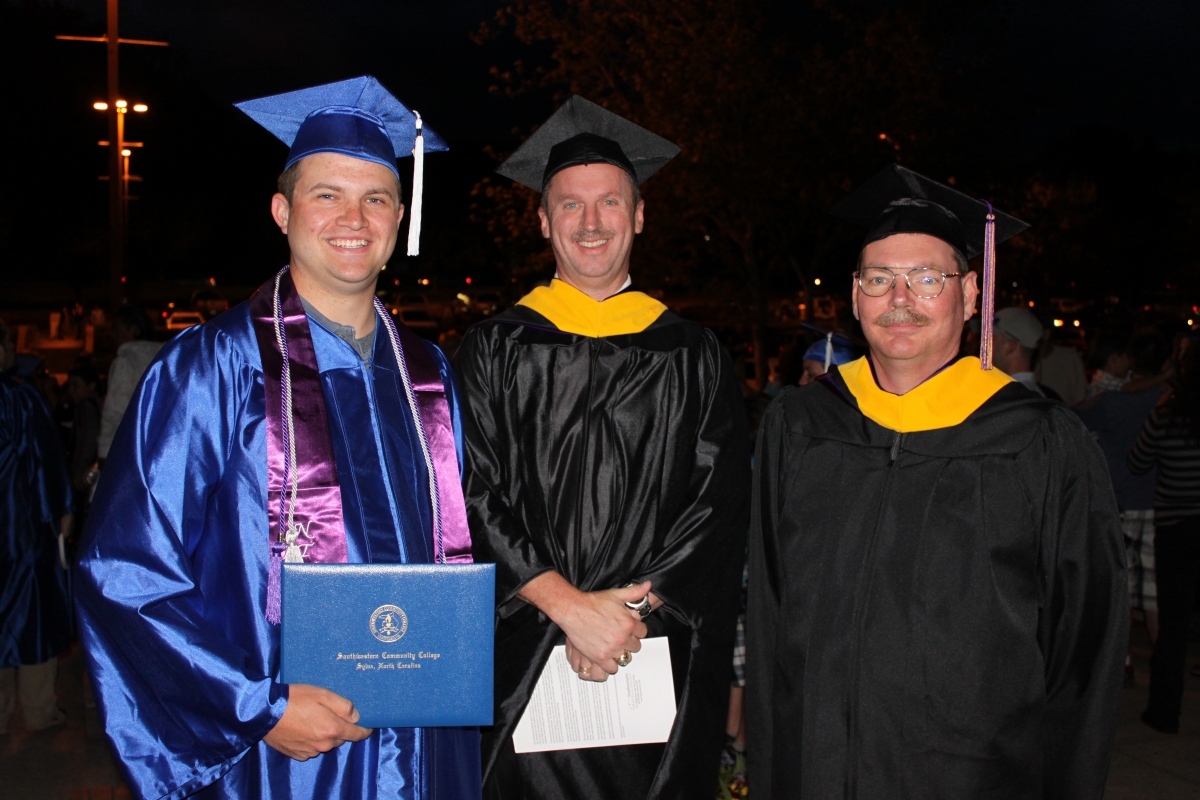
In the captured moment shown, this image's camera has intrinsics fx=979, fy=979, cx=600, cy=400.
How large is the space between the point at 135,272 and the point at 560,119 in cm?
4539

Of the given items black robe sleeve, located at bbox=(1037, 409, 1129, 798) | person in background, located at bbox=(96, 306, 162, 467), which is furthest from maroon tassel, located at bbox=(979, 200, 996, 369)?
person in background, located at bbox=(96, 306, 162, 467)

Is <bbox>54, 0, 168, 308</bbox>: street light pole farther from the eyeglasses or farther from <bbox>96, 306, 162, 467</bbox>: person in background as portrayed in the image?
the eyeglasses

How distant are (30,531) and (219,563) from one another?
343 centimetres

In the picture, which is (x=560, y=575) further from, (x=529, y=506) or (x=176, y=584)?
(x=176, y=584)

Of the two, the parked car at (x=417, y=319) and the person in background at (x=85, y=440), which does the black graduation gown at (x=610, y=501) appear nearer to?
the person in background at (x=85, y=440)

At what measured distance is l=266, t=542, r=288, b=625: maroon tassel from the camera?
2.11 m

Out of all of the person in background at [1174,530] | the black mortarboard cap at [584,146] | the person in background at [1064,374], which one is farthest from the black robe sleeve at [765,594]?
the person in background at [1064,374]

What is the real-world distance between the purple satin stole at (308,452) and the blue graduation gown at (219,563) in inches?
1.2

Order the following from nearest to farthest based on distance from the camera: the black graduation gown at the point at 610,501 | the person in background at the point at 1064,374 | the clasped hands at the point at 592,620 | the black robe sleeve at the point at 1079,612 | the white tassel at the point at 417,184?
1. the black robe sleeve at the point at 1079,612
2. the white tassel at the point at 417,184
3. the clasped hands at the point at 592,620
4. the black graduation gown at the point at 610,501
5. the person in background at the point at 1064,374

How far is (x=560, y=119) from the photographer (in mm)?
3057

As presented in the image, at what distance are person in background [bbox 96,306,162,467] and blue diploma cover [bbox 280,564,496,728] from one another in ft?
13.0

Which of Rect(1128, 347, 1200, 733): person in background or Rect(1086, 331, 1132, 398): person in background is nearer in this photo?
Rect(1128, 347, 1200, 733): person in background

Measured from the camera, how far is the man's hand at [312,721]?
2029mm

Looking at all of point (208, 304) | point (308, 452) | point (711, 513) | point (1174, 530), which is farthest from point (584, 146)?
point (208, 304)
